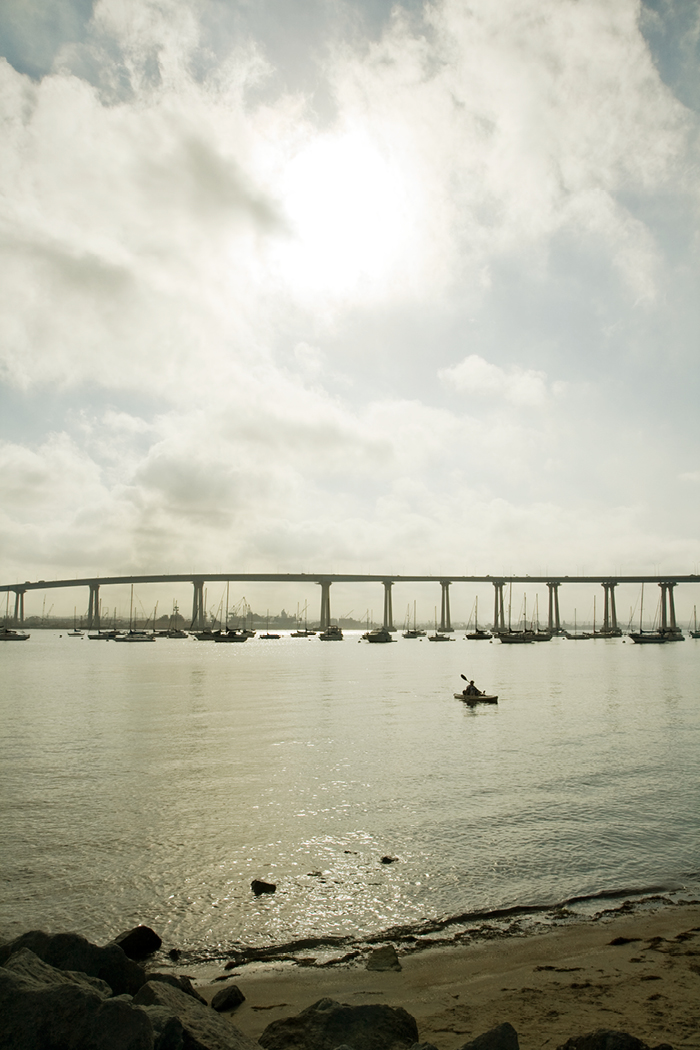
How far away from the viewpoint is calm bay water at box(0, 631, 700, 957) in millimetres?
12562

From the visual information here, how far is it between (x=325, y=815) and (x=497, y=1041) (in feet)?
39.2

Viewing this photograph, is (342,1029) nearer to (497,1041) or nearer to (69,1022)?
(497,1041)

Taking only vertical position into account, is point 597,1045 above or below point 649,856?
above

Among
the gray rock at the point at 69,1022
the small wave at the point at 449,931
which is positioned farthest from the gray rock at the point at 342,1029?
the small wave at the point at 449,931

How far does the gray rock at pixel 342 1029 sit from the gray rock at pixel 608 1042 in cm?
184

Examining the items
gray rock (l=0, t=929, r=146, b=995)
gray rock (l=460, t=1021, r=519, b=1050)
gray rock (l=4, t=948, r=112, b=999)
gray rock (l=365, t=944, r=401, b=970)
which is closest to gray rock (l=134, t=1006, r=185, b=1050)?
gray rock (l=4, t=948, r=112, b=999)

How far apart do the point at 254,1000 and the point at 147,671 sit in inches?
A: 2731

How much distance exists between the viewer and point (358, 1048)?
7234 millimetres

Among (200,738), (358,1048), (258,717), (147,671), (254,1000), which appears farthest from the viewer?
(147,671)

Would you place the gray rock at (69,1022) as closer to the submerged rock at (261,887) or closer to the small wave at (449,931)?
the small wave at (449,931)

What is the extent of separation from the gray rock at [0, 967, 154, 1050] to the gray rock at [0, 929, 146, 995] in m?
2.04

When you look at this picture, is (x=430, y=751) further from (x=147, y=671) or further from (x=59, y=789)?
(x=147, y=671)

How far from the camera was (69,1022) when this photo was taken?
253 inches

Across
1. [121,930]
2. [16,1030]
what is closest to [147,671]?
[121,930]
